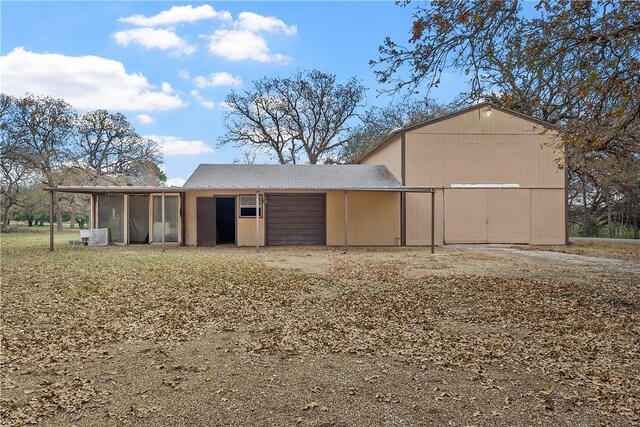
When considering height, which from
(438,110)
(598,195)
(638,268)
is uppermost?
(438,110)

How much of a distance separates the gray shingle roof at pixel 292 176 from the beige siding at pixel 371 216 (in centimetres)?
49

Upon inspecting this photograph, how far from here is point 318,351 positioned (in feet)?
13.4

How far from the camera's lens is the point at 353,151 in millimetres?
30406

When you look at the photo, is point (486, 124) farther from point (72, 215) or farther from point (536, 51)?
point (72, 215)

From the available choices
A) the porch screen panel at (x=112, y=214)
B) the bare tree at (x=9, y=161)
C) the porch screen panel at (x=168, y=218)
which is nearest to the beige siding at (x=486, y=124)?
the porch screen panel at (x=168, y=218)

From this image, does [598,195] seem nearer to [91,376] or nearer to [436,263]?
[436,263]

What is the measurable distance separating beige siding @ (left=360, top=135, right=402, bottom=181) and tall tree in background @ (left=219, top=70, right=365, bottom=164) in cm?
1080

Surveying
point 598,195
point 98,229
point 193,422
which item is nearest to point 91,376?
point 193,422

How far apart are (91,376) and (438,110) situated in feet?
86.2

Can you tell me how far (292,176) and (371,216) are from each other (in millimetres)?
3795

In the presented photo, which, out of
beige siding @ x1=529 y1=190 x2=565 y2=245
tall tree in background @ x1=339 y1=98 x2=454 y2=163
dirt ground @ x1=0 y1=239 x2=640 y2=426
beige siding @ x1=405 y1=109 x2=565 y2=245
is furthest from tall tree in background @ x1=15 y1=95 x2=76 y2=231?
beige siding @ x1=529 y1=190 x2=565 y2=245

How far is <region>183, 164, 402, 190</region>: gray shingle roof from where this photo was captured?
1658 centimetres

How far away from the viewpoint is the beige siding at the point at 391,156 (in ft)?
55.4

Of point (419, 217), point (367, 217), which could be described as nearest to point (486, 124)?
point (419, 217)
